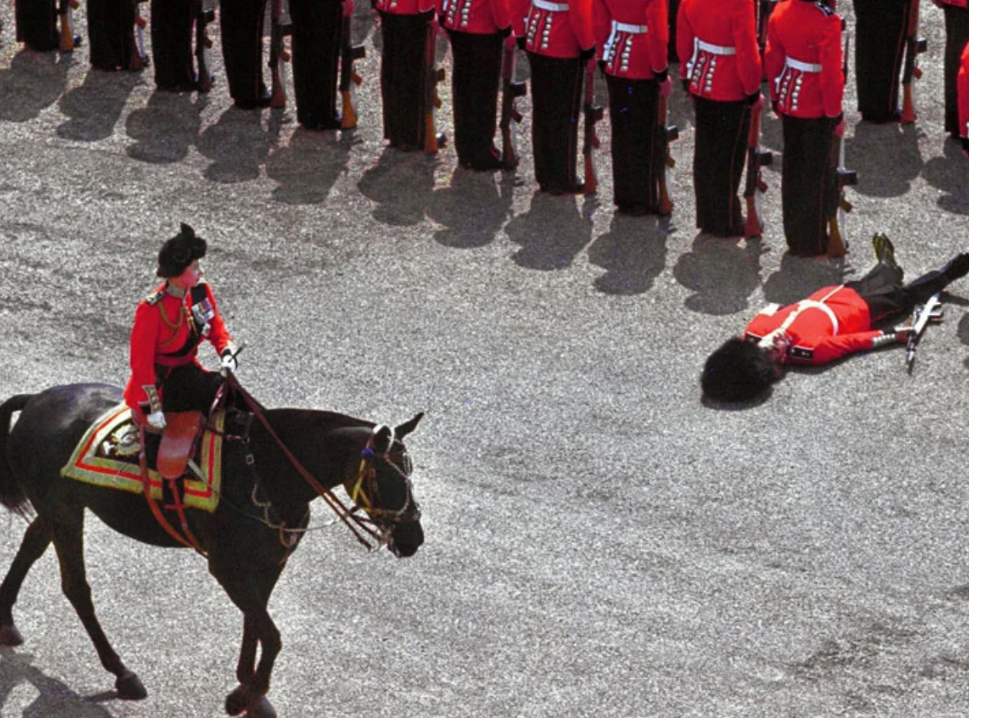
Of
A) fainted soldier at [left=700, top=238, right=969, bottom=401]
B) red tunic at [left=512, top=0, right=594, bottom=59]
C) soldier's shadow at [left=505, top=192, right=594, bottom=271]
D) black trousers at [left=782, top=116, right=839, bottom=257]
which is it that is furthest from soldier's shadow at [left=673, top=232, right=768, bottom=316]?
red tunic at [left=512, top=0, right=594, bottom=59]

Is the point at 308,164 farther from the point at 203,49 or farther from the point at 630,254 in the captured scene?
the point at 630,254

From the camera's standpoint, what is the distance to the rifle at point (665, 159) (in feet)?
46.5

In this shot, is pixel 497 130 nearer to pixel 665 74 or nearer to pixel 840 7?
pixel 665 74

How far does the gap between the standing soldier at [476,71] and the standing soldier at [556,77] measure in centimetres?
20

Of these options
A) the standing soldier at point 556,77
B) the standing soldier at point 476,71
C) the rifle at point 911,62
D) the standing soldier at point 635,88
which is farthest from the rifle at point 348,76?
the rifle at point 911,62

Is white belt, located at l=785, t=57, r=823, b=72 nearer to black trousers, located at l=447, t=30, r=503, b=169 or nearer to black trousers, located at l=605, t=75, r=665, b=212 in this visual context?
black trousers, located at l=605, t=75, r=665, b=212

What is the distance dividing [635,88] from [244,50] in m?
3.41

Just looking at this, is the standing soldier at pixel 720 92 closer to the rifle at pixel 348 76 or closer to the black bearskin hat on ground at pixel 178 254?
the rifle at pixel 348 76

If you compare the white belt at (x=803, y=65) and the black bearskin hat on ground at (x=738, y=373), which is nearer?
the black bearskin hat on ground at (x=738, y=373)

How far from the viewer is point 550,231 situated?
14320mm

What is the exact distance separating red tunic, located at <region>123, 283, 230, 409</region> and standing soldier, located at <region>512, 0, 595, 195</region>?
548cm

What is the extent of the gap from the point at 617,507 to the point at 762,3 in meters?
6.23

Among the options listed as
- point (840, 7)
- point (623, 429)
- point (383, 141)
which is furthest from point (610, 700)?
point (840, 7)
